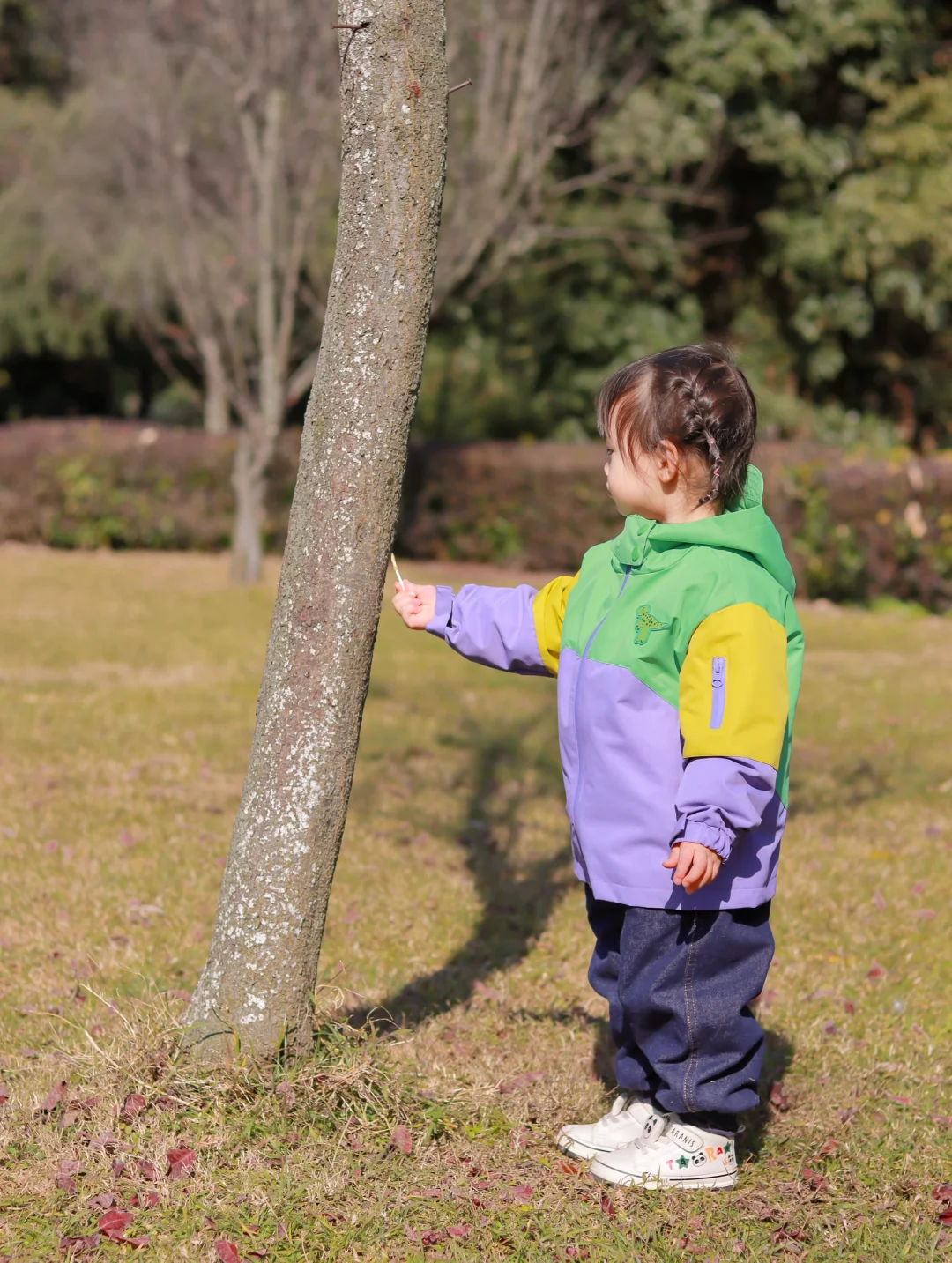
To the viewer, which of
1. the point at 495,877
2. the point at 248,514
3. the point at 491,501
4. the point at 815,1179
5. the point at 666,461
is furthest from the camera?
the point at 491,501

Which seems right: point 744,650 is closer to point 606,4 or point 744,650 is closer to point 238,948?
point 238,948

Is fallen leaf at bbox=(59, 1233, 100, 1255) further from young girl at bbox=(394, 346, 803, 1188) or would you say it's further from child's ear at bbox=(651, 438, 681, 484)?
child's ear at bbox=(651, 438, 681, 484)

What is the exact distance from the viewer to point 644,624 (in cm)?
266

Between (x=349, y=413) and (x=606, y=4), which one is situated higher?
(x=606, y=4)

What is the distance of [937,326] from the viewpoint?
56.9 ft

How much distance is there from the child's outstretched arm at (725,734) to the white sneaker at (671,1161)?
626 mm

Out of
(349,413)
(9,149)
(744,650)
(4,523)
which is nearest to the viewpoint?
(744,650)

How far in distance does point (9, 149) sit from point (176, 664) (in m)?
14.8

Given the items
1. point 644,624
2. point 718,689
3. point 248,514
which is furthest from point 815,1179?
point 248,514

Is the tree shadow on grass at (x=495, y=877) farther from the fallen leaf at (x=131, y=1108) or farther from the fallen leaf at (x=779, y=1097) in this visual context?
the fallen leaf at (x=779, y=1097)

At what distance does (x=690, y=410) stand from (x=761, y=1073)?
1.79 metres

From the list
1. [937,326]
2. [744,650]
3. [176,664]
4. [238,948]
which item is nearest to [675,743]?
[744,650]

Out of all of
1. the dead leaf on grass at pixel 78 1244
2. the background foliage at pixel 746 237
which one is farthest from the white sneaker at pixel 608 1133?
the background foliage at pixel 746 237

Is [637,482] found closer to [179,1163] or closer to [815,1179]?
[815,1179]
